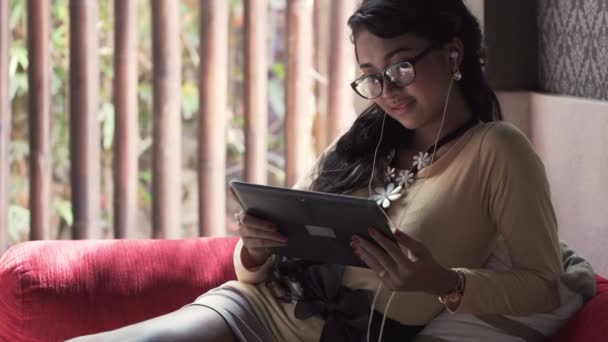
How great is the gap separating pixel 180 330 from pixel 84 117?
1.12 metres

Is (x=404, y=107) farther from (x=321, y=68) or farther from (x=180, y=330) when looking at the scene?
(x=321, y=68)

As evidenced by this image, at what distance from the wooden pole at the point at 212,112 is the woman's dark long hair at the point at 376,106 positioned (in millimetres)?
Result: 777

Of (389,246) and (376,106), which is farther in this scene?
(376,106)

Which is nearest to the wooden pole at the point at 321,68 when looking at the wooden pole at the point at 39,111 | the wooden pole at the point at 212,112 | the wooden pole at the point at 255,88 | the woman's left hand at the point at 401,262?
the wooden pole at the point at 255,88

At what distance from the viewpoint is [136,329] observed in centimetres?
170

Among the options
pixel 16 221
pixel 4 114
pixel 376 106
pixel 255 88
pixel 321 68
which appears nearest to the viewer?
pixel 376 106

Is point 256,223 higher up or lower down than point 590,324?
higher up

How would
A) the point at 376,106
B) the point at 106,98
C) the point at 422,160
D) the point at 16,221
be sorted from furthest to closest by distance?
1. the point at 106,98
2. the point at 16,221
3. the point at 376,106
4. the point at 422,160

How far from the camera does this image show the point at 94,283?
2068 mm

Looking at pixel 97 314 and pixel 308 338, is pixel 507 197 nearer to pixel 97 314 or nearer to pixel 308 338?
pixel 308 338

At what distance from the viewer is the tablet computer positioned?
1.49 meters

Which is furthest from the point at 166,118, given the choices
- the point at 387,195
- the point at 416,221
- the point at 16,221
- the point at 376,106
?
the point at 416,221

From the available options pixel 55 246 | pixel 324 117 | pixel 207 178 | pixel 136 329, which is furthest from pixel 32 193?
pixel 136 329

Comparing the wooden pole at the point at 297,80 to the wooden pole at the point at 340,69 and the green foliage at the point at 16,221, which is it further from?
the green foliage at the point at 16,221
